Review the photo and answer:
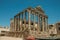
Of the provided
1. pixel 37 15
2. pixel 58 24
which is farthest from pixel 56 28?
pixel 37 15

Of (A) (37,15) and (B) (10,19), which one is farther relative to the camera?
(B) (10,19)

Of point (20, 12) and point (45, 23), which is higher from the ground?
point (20, 12)

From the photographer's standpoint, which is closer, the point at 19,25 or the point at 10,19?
the point at 19,25

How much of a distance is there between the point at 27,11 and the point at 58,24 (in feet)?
61.9

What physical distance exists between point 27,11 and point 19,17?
177 inches

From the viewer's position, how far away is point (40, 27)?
149 feet

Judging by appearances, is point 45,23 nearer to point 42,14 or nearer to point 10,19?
point 42,14

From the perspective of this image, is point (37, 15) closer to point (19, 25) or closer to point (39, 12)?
point (39, 12)

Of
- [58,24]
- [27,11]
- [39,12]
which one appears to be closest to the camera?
[27,11]

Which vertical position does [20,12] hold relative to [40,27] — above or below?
above

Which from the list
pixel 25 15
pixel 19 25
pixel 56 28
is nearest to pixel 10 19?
pixel 19 25

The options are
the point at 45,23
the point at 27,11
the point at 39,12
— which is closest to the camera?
the point at 27,11

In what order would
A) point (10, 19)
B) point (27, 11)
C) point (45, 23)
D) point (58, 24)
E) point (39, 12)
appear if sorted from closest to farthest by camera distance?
point (27, 11)
point (39, 12)
point (45, 23)
point (10, 19)
point (58, 24)

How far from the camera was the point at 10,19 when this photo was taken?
172ft
